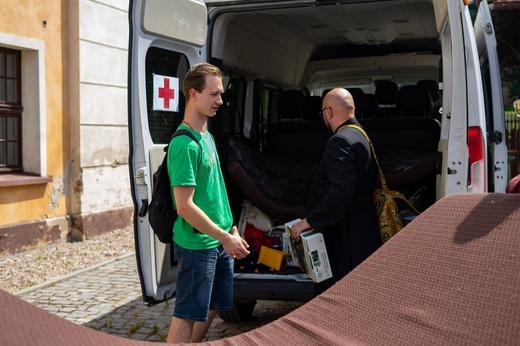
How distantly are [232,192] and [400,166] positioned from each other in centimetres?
143

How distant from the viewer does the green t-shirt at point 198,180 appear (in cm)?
400

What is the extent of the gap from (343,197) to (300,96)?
3258 millimetres

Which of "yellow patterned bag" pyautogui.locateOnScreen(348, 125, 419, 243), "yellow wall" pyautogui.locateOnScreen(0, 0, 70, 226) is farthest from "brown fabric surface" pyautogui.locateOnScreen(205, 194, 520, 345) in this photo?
"yellow wall" pyautogui.locateOnScreen(0, 0, 70, 226)

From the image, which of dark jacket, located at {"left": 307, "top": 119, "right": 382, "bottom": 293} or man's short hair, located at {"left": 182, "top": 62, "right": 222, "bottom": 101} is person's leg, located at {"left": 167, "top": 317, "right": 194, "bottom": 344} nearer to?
dark jacket, located at {"left": 307, "top": 119, "right": 382, "bottom": 293}

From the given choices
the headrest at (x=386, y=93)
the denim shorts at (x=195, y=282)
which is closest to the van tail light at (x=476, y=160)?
the denim shorts at (x=195, y=282)

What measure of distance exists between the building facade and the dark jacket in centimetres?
534

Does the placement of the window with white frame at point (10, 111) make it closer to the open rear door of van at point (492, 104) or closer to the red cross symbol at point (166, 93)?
the red cross symbol at point (166, 93)

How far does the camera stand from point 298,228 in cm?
485

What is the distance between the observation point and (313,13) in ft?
23.3

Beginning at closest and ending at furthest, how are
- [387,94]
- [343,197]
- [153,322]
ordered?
[343,197] < [153,322] < [387,94]

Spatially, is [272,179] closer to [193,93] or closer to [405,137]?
[405,137]

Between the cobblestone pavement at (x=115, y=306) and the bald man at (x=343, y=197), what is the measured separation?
55.7 inches

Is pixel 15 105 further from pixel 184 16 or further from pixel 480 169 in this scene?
pixel 480 169

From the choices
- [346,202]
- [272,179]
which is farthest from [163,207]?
[272,179]
